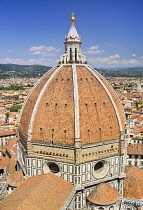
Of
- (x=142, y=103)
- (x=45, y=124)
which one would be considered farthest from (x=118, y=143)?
(x=142, y=103)

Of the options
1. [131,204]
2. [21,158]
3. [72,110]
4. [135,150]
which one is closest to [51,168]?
[21,158]

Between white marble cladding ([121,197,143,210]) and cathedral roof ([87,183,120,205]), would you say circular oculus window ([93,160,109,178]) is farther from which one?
white marble cladding ([121,197,143,210])

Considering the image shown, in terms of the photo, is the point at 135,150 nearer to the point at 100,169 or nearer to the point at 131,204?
the point at 131,204

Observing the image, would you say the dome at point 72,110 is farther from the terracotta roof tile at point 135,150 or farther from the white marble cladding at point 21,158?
the terracotta roof tile at point 135,150

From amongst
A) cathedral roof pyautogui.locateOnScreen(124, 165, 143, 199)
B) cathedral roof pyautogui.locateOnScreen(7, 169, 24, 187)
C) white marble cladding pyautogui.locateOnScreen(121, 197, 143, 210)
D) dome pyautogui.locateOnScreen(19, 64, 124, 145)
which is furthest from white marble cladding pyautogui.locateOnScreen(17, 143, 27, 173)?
cathedral roof pyautogui.locateOnScreen(124, 165, 143, 199)

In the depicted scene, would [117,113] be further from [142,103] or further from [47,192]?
[142,103]
